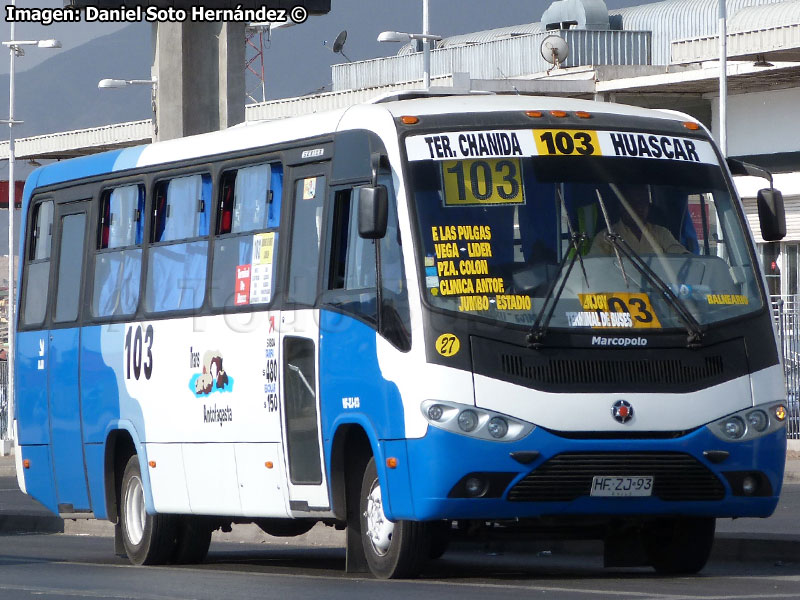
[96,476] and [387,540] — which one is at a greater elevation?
[96,476]

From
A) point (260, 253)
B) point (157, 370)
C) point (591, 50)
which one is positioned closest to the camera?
point (260, 253)

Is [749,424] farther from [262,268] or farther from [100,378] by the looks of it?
[100,378]

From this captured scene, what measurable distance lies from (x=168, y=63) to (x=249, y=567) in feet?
36.7

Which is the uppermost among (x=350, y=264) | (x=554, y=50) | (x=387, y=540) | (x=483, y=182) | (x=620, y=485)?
(x=554, y=50)

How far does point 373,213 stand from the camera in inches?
459

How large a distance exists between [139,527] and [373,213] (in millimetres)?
4927

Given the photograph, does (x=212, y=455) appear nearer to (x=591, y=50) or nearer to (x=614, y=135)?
(x=614, y=135)

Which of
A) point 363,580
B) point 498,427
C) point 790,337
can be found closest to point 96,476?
point 363,580

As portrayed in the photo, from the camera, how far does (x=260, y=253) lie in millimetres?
13617

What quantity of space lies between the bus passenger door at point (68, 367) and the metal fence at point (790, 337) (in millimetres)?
9918

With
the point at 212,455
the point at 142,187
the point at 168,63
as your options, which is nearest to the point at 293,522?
the point at 212,455

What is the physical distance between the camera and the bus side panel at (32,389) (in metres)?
16.9

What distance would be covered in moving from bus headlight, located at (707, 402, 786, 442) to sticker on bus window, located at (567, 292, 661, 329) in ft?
2.29

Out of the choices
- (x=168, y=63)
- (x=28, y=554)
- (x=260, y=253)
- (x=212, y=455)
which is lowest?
(x=28, y=554)
